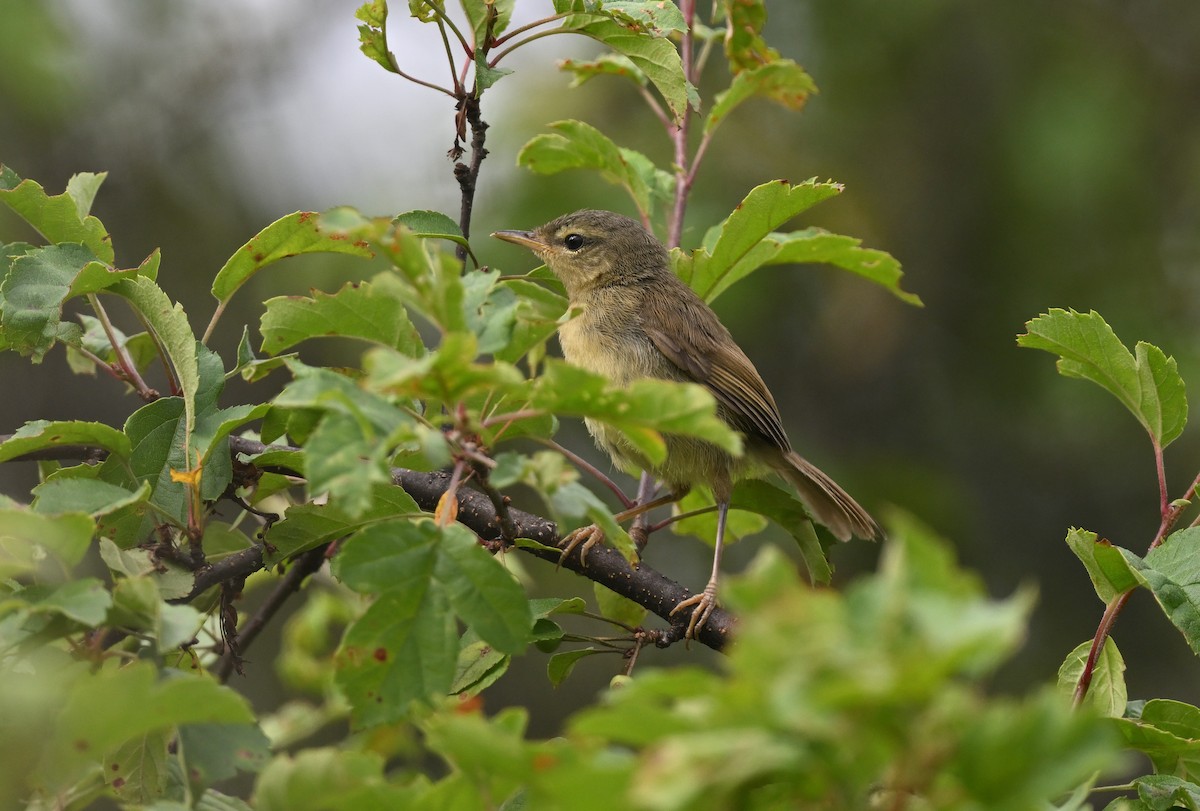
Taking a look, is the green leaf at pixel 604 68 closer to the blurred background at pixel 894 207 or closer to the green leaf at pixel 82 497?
the green leaf at pixel 82 497

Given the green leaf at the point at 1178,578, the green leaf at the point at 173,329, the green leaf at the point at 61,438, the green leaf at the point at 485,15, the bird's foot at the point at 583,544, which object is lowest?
the bird's foot at the point at 583,544

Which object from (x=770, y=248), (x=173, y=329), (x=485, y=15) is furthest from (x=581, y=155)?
(x=173, y=329)

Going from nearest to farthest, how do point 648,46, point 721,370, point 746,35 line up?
point 648,46
point 746,35
point 721,370

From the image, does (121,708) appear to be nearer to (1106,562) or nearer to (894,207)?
(1106,562)

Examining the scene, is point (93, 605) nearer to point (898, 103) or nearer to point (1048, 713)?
point (1048, 713)

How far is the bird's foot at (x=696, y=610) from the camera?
2711 millimetres

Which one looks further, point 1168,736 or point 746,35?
point 746,35

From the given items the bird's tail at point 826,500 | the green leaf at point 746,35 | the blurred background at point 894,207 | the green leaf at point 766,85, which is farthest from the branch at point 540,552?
the blurred background at point 894,207

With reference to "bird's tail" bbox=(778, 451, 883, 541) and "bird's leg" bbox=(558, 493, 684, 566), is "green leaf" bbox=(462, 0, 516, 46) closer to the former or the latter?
"bird's leg" bbox=(558, 493, 684, 566)

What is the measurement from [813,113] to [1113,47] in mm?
2257

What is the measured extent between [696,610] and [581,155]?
1295 mm

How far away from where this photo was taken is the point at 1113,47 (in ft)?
29.3

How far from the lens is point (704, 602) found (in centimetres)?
295

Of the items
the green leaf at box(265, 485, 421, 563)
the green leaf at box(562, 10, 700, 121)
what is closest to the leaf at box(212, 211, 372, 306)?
the green leaf at box(265, 485, 421, 563)
